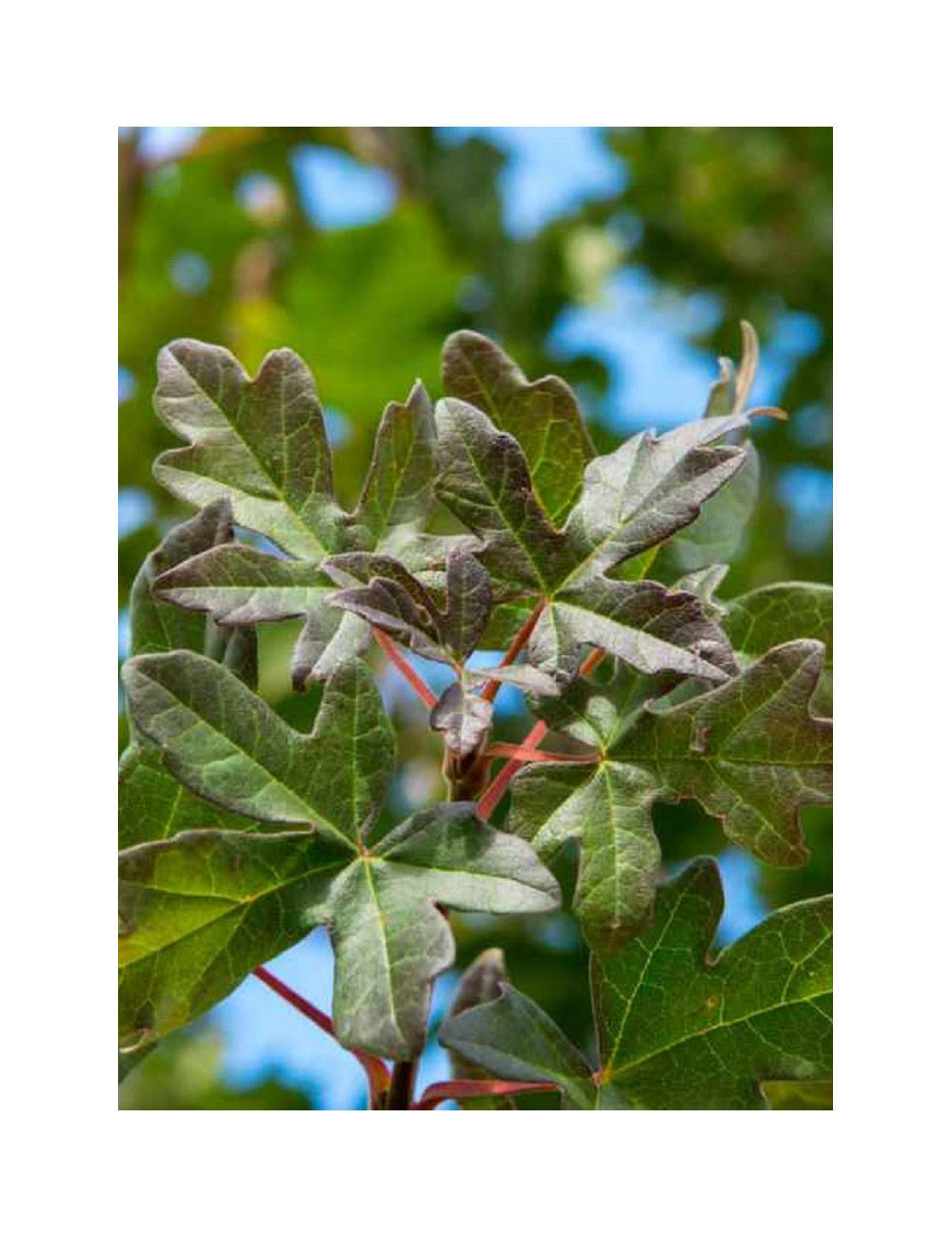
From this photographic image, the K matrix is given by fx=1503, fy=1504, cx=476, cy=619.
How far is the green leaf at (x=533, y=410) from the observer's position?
93 cm

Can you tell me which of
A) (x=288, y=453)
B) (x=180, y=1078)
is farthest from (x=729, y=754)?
(x=180, y=1078)

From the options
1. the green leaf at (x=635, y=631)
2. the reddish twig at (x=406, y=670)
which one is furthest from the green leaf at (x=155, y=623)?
the green leaf at (x=635, y=631)

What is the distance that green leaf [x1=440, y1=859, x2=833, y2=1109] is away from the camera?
90 centimetres

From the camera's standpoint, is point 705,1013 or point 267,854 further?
point 705,1013

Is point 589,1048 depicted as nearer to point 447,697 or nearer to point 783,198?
point 447,697

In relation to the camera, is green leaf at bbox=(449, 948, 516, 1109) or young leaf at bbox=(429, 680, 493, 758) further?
green leaf at bbox=(449, 948, 516, 1109)

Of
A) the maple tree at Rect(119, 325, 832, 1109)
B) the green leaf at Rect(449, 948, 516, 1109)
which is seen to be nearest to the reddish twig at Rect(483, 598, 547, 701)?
the maple tree at Rect(119, 325, 832, 1109)

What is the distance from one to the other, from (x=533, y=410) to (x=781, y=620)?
208 mm

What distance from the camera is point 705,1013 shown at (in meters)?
0.92

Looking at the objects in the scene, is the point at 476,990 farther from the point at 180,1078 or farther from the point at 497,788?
the point at 180,1078

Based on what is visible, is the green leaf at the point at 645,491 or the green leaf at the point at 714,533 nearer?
the green leaf at the point at 645,491

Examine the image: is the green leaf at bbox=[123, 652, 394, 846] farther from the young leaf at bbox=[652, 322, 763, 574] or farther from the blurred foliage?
the blurred foliage

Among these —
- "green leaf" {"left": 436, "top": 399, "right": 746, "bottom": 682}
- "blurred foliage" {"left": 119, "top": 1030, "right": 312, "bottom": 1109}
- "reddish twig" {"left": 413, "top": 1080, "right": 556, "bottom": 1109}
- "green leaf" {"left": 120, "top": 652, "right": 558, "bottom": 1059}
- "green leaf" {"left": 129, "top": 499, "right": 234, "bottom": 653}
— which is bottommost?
"blurred foliage" {"left": 119, "top": 1030, "right": 312, "bottom": 1109}

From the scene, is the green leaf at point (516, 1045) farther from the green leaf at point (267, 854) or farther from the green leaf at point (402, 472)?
the green leaf at point (402, 472)
